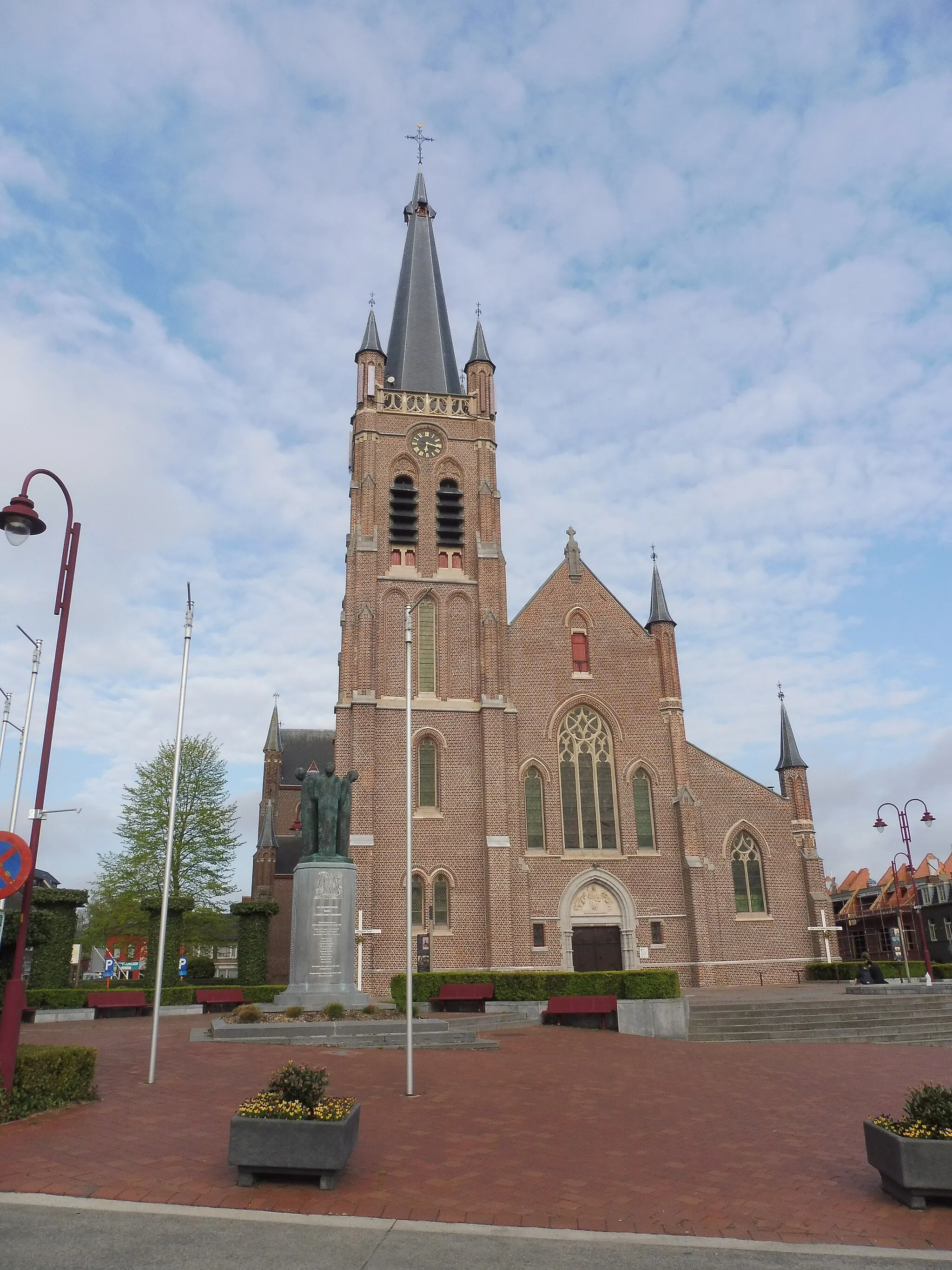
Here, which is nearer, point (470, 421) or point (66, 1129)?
point (66, 1129)

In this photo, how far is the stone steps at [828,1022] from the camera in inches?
806

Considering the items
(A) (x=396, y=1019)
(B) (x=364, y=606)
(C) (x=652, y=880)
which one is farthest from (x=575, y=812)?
(A) (x=396, y=1019)

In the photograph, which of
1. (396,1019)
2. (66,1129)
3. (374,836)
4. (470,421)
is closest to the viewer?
(66,1129)

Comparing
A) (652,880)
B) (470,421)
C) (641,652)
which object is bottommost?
(652,880)

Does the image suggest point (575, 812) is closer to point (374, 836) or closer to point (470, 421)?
point (374, 836)

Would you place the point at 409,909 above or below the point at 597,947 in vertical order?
above

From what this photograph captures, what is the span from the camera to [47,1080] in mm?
10031

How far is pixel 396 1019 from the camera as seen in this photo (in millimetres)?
18234

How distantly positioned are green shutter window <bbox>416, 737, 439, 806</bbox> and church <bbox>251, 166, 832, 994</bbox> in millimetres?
72

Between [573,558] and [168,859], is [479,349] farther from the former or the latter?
[168,859]

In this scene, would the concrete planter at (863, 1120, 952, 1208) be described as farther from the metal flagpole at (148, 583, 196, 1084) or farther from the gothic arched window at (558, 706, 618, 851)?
the gothic arched window at (558, 706, 618, 851)

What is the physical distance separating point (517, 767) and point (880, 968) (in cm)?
1450

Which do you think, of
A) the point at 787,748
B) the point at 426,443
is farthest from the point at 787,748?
the point at 426,443

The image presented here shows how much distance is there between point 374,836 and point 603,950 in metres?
9.84
